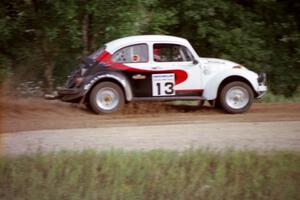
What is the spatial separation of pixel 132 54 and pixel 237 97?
2.53 m

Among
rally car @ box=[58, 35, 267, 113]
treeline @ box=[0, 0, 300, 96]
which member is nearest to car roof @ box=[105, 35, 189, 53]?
rally car @ box=[58, 35, 267, 113]

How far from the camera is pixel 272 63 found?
1995 centimetres

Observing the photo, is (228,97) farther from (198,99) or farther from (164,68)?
(164,68)

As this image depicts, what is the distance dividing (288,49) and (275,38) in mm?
555

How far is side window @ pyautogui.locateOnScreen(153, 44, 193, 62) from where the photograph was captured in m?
13.8

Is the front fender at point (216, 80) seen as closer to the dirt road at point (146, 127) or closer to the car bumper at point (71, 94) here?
the dirt road at point (146, 127)

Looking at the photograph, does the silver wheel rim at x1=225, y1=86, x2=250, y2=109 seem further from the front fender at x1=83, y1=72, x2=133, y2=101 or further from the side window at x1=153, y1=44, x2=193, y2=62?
the front fender at x1=83, y1=72, x2=133, y2=101

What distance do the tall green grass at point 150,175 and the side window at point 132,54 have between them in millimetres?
4823

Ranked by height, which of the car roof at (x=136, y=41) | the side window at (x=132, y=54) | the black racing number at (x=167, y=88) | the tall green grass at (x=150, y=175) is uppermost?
the car roof at (x=136, y=41)

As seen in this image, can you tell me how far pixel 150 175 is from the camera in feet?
26.9

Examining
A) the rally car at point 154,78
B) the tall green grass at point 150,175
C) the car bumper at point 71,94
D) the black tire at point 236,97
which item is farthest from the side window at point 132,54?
the tall green grass at point 150,175

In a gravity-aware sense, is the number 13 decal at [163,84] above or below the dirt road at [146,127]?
above

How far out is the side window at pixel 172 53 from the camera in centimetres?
1376

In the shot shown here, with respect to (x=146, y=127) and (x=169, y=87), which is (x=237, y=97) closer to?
(x=169, y=87)
